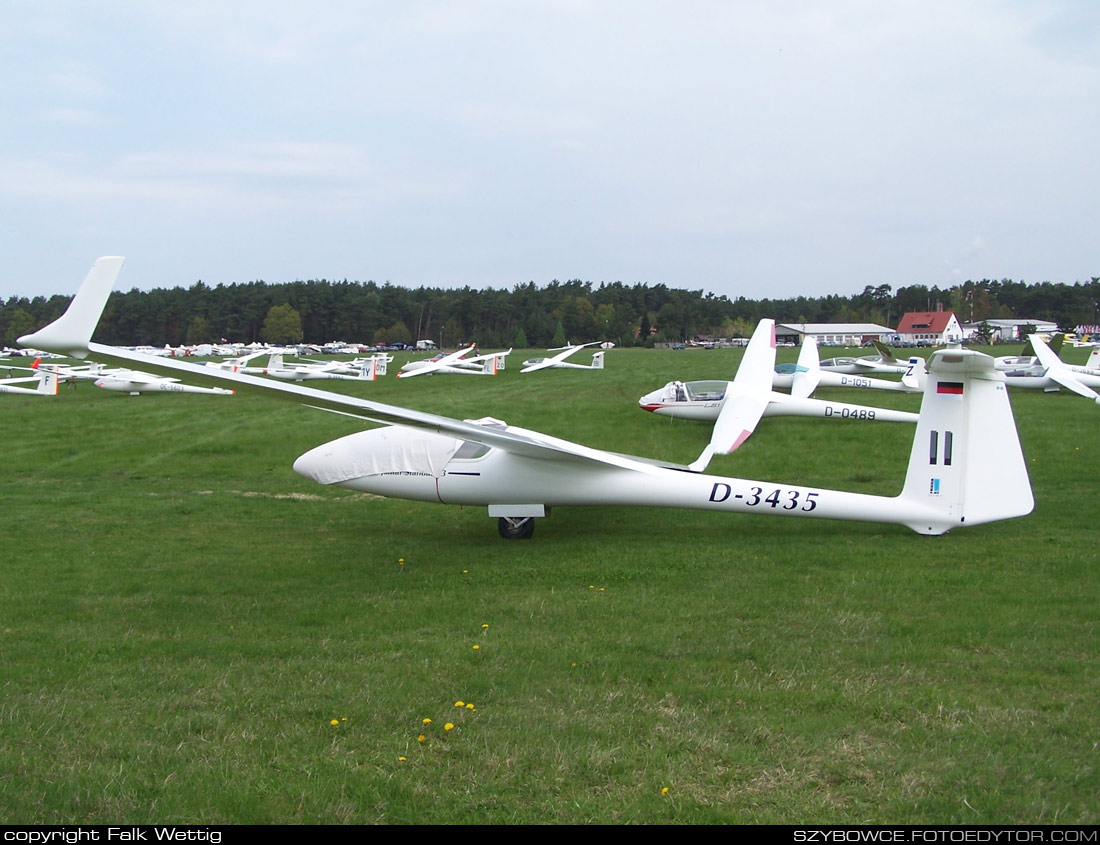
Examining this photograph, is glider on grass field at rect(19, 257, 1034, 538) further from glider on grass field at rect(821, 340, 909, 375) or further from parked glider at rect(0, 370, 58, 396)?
parked glider at rect(0, 370, 58, 396)

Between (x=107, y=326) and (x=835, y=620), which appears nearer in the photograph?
(x=835, y=620)

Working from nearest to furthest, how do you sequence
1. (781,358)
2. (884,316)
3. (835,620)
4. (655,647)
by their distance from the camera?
(655,647) → (835,620) → (781,358) → (884,316)

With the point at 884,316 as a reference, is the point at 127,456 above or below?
below

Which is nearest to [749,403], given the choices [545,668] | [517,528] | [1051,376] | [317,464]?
[517,528]

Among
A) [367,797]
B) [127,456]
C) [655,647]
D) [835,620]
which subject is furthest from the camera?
[127,456]

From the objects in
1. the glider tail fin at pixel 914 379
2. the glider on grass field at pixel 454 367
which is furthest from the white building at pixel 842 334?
the glider tail fin at pixel 914 379

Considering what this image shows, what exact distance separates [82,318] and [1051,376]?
28066mm

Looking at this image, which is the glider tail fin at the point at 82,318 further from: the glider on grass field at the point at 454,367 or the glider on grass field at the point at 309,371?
the glider on grass field at the point at 454,367

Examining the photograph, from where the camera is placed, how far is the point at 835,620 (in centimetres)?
682

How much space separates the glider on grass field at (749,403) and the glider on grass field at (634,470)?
7580 millimetres

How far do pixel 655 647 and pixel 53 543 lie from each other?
821 centimetres

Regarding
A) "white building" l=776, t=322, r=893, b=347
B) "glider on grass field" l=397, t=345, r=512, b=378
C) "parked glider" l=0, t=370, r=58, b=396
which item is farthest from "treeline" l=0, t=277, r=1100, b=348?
"parked glider" l=0, t=370, r=58, b=396

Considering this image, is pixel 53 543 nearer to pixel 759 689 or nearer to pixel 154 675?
pixel 154 675
